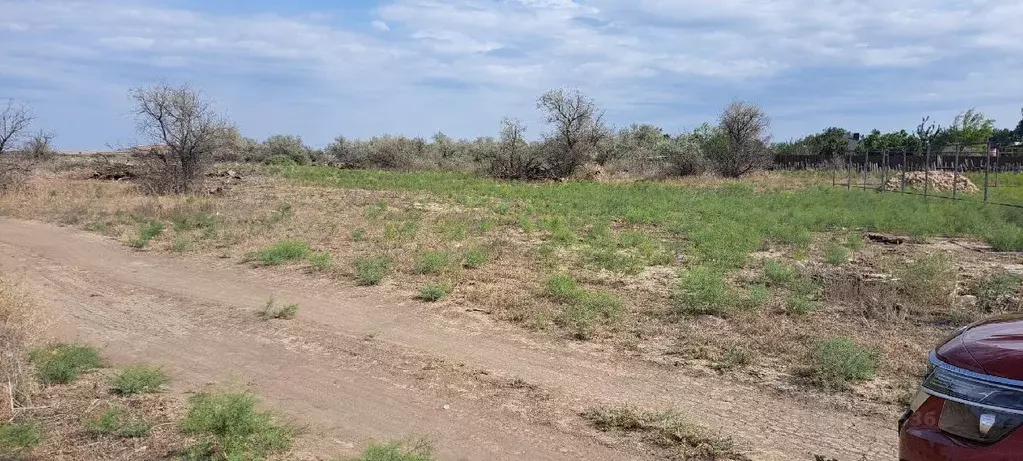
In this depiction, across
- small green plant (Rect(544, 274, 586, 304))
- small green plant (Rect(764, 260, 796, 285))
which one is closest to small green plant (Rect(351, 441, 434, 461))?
small green plant (Rect(544, 274, 586, 304))

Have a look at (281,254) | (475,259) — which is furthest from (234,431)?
(281,254)

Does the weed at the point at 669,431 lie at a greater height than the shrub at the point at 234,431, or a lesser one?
lesser

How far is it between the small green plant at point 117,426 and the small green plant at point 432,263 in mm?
6560

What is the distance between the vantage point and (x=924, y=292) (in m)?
10.0

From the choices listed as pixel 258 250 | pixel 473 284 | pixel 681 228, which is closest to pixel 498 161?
pixel 681 228

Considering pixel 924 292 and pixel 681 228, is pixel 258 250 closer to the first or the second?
pixel 681 228

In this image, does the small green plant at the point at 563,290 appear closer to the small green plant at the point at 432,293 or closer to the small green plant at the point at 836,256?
the small green plant at the point at 432,293

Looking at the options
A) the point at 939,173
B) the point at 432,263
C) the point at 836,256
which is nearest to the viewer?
the point at 432,263

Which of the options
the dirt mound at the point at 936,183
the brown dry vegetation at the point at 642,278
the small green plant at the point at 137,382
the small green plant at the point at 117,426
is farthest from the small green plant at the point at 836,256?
the dirt mound at the point at 936,183

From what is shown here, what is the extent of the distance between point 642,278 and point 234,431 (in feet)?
26.1

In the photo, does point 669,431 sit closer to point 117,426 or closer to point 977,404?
point 977,404

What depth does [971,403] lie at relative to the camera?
2.95 m

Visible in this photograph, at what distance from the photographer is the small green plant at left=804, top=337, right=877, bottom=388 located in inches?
267

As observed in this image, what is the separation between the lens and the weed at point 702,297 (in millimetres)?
9463
